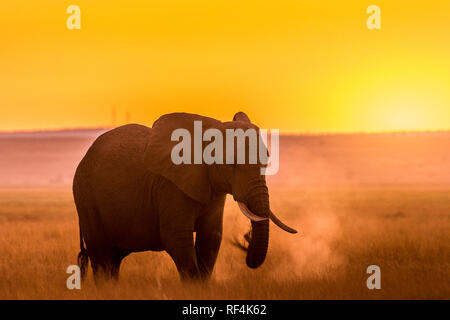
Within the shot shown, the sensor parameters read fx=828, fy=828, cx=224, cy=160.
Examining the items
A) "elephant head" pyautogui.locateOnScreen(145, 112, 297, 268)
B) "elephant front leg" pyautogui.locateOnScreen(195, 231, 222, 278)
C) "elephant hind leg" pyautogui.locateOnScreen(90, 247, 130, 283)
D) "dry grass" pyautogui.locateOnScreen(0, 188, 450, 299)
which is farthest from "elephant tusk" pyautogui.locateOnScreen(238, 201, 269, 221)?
"elephant hind leg" pyautogui.locateOnScreen(90, 247, 130, 283)

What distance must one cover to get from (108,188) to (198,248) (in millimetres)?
1741

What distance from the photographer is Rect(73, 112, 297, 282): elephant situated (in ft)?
35.7

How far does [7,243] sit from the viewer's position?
1817 cm

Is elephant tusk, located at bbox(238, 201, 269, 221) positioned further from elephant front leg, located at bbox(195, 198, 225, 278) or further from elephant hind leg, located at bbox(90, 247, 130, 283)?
elephant hind leg, located at bbox(90, 247, 130, 283)

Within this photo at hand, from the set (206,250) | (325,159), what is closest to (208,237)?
(206,250)

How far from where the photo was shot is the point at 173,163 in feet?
37.9

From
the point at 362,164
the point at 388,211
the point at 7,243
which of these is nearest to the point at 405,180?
the point at 362,164

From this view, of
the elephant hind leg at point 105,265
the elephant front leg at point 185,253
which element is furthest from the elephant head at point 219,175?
the elephant hind leg at point 105,265

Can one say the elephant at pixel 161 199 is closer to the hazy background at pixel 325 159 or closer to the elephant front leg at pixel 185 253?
the elephant front leg at pixel 185 253

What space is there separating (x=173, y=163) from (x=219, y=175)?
0.84m

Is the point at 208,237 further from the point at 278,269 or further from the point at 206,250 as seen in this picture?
the point at 278,269

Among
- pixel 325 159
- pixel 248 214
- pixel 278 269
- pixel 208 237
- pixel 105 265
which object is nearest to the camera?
pixel 248 214

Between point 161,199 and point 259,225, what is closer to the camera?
point 259,225

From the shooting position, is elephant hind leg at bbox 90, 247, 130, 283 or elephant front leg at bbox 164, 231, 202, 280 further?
elephant hind leg at bbox 90, 247, 130, 283
